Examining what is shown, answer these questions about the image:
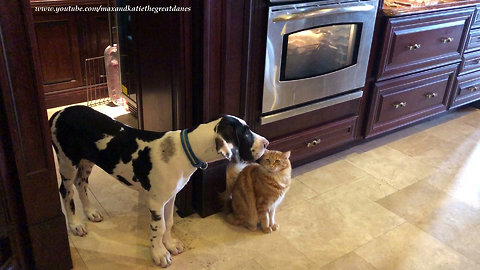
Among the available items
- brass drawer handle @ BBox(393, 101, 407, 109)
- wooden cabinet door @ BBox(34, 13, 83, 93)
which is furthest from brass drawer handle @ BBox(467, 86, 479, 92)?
wooden cabinet door @ BBox(34, 13, 83, 93)

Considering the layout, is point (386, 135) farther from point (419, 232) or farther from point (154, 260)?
point (154, 260)

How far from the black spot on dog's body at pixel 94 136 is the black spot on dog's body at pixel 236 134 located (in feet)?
0.87

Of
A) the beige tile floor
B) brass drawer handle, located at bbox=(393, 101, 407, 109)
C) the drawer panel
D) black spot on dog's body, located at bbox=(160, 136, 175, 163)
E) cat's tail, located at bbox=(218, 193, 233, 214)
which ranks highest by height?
the drawer panel

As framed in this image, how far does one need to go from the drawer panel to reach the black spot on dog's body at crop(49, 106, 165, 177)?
2385mm

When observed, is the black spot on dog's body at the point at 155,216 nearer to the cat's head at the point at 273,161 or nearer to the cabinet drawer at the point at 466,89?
the cat's head at the point at 273,161

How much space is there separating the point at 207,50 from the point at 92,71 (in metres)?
1.75

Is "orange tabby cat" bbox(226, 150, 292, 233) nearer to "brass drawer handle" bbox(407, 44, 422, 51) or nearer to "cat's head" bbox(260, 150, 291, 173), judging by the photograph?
"cat's head" bbox(260, 150, 291, 173)

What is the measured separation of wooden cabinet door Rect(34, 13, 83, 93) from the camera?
2896mm

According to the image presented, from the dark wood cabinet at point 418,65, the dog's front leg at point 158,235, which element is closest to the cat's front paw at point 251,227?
the dog's front leg at point 158,235

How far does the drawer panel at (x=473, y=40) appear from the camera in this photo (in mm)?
2961

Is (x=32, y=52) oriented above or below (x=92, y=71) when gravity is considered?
above

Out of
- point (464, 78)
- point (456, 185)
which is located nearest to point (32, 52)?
point (456, 185)

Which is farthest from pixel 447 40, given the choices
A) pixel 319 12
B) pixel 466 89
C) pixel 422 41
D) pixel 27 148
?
pixel 27 148

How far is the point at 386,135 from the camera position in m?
3.06
